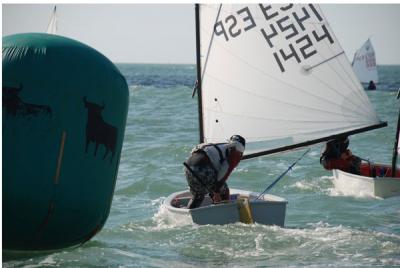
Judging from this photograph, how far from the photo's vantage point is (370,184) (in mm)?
11031

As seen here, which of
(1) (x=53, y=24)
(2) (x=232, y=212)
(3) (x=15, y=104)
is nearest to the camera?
(3) (x=15, y=104)

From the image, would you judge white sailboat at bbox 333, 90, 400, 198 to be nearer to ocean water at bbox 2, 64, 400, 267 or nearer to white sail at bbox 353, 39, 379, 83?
ocean water at bbox 2, 64, 400, 267

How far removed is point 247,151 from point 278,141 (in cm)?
44

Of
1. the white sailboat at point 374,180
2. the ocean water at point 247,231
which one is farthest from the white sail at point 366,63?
the white sailboat at point 374,180

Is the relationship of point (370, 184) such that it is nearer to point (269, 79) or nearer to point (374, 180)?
point (374, 180)

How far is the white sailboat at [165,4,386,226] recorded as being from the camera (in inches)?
393

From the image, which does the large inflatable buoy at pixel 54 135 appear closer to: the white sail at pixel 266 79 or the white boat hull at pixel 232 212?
the white boat hull at pixel 232 212

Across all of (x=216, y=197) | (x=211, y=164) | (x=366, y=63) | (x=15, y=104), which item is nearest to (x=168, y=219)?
(x=216, y=197)

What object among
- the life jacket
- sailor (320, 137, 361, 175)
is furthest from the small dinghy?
the life jacket

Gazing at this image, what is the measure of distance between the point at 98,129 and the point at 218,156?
7.62 feet

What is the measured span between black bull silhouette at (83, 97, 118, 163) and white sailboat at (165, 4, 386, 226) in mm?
3665

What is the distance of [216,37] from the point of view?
10008 mm

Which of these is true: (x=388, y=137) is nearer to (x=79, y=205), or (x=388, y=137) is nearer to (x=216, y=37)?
(x=216, y=37)

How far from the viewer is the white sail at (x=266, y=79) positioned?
394 inches
